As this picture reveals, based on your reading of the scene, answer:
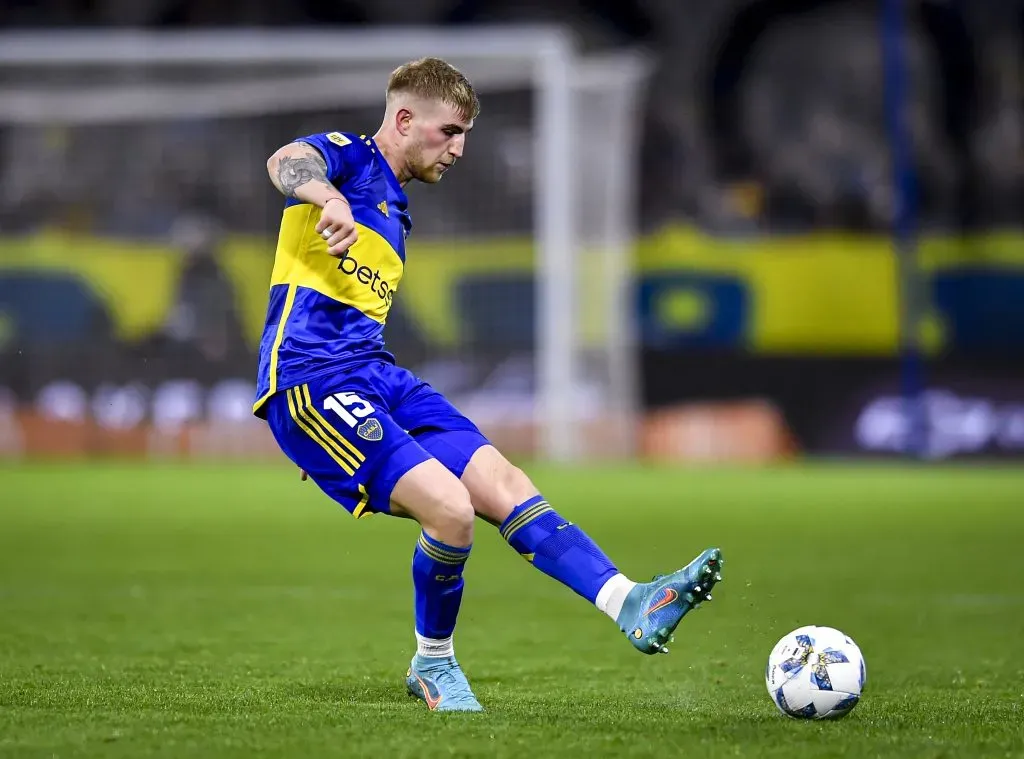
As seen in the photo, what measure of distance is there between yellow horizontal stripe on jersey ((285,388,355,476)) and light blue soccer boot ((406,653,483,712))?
0.58 m

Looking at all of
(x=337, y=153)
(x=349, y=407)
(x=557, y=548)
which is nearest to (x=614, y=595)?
(x=557, y=548)

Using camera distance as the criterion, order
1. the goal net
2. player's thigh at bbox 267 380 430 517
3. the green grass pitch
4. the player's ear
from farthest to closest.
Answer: the goal net < the player's ear < player's thigh at bbox 267 380 430 517 < the green grass pitch

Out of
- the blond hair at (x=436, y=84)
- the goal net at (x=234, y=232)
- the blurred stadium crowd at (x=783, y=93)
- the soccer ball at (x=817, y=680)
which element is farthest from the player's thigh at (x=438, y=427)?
the blurred stadium crowd at (x=783, y=93)

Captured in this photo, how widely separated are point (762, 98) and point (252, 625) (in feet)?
56.9

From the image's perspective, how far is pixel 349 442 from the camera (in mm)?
4254

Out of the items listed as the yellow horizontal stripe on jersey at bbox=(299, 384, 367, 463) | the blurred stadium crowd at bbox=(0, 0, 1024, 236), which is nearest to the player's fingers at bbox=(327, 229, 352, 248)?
the yellow horizontal stripe on jersey at bbox=(299, 384, 367, 463)

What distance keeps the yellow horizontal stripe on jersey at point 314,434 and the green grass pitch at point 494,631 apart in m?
0.62

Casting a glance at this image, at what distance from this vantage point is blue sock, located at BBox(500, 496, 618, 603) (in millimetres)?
4238

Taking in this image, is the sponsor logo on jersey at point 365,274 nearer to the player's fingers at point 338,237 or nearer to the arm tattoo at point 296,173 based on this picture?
the arm tattoo at point 296,173

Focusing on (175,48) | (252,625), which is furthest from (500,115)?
(252,625)

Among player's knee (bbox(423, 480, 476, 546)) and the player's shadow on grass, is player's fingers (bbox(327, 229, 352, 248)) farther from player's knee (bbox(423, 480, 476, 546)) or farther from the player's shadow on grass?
the player's shadow on grass

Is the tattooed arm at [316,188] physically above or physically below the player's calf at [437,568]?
above

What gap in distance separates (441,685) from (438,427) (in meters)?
0.69

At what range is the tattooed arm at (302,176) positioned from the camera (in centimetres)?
415
